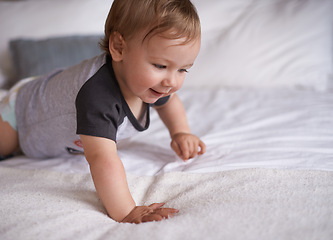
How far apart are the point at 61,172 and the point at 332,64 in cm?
144

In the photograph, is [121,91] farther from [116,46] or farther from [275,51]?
[275,51]

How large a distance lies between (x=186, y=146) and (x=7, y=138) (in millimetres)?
588

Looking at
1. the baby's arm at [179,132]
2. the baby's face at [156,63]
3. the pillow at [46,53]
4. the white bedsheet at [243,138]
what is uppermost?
the baby's face at [156,63]

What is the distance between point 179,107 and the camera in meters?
1.09

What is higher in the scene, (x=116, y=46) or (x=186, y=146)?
(x=116, y=46)

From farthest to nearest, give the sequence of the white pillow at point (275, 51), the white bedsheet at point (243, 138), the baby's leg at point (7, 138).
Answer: the white pillow at point (275, 51) → the baby's leg at point (7, 138) → the white bedsheet at point (243, 138)

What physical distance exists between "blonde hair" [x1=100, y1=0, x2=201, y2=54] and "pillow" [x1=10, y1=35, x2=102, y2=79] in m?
0.85

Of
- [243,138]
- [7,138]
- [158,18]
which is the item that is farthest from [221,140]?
[7,138]

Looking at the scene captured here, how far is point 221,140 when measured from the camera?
107 centimetres

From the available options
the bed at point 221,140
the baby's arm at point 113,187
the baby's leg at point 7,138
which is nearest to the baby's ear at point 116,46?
the baby's arm at point 113,187

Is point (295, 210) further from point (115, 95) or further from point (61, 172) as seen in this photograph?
point (61, 172)

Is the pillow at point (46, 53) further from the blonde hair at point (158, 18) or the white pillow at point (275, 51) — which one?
the blonde hair at point (158, 18)

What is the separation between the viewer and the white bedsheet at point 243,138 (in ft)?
2.99

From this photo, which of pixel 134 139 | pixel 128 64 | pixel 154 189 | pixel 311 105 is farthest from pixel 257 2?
pixel 154 189
